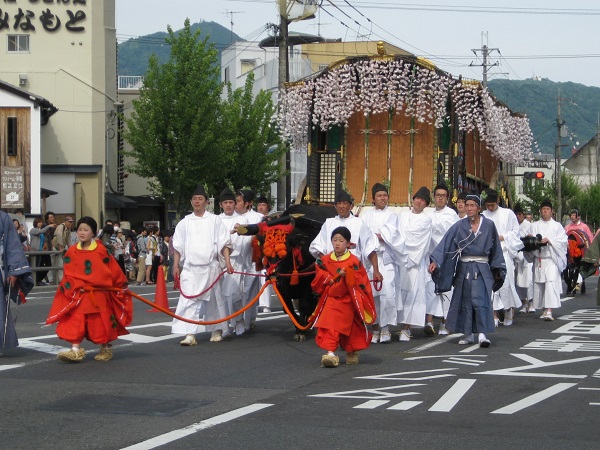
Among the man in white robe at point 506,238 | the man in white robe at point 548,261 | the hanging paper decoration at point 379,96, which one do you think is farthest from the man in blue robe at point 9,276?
Result: the hanging paper decoration at point 379,96

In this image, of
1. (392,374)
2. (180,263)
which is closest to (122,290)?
(180,263)

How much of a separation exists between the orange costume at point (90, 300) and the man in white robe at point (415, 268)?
13.4 ft

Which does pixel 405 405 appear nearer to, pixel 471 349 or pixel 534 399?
pixel 534 399

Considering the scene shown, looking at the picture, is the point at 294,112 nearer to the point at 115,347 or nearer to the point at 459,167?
the point at 459,167

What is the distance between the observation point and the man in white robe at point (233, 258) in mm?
14492

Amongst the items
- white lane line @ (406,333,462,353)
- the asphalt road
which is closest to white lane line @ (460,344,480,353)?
the asphalt road

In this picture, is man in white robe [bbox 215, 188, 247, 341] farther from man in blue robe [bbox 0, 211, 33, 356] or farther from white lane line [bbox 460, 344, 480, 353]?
white lane line [bbox 460, 344, 480, 353]

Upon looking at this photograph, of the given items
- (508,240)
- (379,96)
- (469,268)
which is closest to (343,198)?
(469,268)

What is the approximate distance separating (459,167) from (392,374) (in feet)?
36.8

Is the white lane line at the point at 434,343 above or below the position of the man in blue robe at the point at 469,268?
below

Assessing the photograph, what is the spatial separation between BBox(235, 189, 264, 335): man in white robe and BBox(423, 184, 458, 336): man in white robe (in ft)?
7.91

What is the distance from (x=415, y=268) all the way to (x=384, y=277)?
2.30 feet

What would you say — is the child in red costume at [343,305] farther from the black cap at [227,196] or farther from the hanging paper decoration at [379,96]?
the hanging paper decoration at [379,96]

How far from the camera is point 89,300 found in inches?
457
